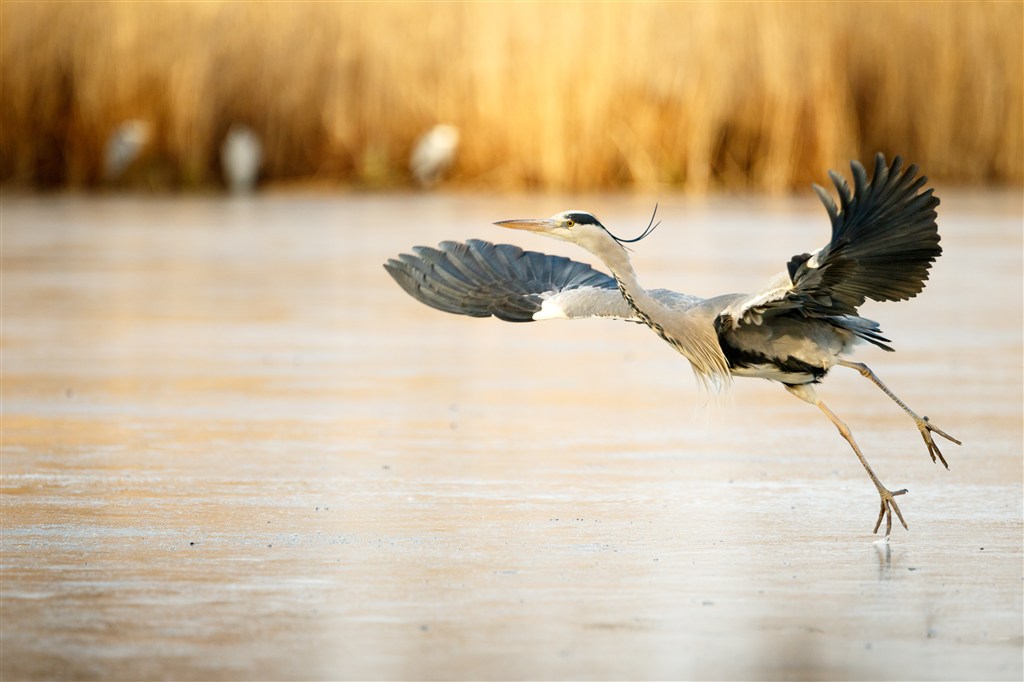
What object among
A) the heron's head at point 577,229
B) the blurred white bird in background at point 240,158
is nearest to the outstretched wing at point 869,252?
the heron's head at point 577,229

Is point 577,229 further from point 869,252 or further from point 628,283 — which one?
point 869,252

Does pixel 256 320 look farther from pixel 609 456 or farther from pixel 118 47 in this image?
pixel 118 47

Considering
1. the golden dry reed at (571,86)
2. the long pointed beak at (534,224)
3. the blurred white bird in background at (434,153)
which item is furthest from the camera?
the blurred white bird in background at (434,153)

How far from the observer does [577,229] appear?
18.5 ft

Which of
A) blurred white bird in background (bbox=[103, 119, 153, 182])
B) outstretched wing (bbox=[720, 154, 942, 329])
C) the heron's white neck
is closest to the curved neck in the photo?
the heron's white neck

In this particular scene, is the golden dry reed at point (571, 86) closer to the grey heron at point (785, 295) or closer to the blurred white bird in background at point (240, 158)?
the blurred white bird in background at point (240, 158)

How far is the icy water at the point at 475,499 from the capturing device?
3.88 meters

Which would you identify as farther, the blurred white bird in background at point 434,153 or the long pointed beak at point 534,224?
the blurred white bird in background at point 434,153

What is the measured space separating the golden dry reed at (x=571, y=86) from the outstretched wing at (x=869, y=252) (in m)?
14.3

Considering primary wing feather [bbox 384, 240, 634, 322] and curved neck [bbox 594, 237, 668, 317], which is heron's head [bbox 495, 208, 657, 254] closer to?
curved neck [bbox 594, 237, 668, 317]

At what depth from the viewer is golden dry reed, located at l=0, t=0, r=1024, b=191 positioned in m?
19.8

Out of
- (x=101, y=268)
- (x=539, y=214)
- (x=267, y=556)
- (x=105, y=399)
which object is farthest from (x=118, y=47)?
(x=267, y=556)

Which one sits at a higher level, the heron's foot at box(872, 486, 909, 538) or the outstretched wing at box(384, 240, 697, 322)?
the outstretched wing at box(384, 240, 697, 322)

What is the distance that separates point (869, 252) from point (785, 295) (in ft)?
0.86
